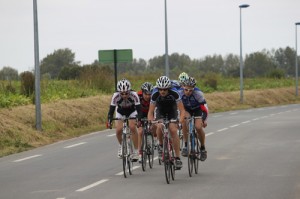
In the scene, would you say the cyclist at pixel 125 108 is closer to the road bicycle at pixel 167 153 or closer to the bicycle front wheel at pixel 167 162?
the road bicycle at pixel 167 153

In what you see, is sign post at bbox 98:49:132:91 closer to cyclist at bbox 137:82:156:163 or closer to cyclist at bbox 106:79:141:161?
cyclist at bbox 137:82:156:163

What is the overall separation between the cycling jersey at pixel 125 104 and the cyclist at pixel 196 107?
923mm

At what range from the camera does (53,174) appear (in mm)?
12602

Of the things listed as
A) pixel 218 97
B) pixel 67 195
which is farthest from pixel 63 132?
pixel 218 97

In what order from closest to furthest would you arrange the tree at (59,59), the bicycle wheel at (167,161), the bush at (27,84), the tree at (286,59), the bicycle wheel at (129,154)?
the bicycle wheel at (167,161), the bicycle wheel at (129,154), the bush at (27,84), the tree at (59,59), the tree at (286,59)

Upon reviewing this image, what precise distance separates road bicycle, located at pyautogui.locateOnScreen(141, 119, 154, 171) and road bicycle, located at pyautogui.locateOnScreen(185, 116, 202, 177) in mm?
987

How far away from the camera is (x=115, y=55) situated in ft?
92.5

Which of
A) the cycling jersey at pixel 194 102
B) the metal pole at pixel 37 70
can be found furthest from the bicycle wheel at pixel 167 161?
the metal pole at pixel 37 70

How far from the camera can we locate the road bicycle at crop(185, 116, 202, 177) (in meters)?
12.1

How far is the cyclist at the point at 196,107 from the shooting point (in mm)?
12406

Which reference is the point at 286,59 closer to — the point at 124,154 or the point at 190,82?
the point at 190,82

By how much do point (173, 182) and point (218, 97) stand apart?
1448 inches

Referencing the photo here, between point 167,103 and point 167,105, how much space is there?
4cm

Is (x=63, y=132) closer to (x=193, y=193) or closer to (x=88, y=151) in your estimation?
(x=88, y=151)
